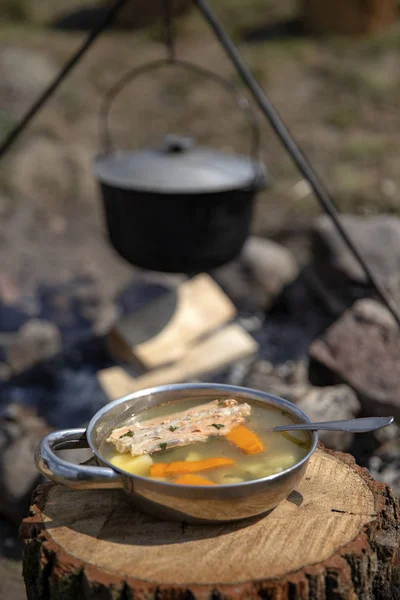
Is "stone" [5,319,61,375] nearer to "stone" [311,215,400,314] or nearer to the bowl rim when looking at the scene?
"stone" [311,215,400,314]

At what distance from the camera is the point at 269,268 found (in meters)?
4.88

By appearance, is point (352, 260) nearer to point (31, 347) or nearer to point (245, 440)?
point (31, 347)

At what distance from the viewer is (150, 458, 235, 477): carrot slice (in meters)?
1.64

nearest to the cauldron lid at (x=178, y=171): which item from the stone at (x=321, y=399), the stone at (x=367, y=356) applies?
the stone at (x=367, y=356)

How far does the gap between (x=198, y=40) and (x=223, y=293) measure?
24.2 ft

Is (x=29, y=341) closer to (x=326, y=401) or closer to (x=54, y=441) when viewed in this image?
(x=326, y=401)

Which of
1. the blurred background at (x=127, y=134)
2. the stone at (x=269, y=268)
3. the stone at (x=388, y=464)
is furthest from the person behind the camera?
the stone at (x=269, y=268)

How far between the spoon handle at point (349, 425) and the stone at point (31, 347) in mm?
2843

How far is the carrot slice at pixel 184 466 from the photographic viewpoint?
1.64 metres

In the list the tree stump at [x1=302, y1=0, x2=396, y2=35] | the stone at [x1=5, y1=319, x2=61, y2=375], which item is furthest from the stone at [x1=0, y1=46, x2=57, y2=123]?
the tree stump at [x1=302, y1=0, x2=396, y2=35]

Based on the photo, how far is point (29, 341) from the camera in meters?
4.32

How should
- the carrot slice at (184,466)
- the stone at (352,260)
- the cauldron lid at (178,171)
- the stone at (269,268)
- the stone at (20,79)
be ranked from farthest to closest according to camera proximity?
the stone at (20,79) → the stone at (269,268) → the stone at (352,260) → the cauldron lid at (178,171) → the carrot slice at (184,466)

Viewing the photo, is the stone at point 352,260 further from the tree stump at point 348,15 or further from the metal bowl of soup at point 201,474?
the tree stump at point 348,15

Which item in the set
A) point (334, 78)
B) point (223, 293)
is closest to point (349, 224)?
point (223, 293)
